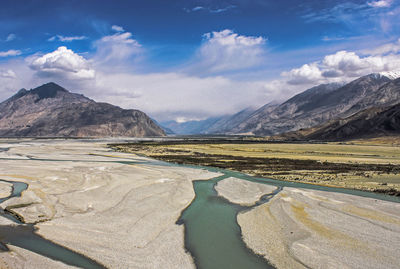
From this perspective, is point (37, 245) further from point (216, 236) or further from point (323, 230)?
point (323, 230)

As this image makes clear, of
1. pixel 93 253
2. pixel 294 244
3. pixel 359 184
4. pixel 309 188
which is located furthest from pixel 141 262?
pixel 359 184

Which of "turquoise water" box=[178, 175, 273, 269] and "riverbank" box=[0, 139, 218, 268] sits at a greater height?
"riverbank" box=[0, 139, 218, 268]

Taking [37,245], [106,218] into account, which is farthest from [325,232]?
[37,245]

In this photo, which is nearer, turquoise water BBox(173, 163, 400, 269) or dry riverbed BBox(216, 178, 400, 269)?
turquoise water BBox(173, 163, 400, 269)

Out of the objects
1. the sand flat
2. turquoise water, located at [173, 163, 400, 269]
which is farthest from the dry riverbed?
turquoise water, located at [173, 163, 400, 269]

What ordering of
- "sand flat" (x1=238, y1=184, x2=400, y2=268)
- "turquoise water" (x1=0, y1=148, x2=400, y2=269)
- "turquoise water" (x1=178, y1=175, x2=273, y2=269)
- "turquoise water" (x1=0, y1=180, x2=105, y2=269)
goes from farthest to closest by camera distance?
"sand flat" (x1=238, y1=184, x2=400, y2=268) < "turquoise water" (x1=178, y1=175, x2=273, y2=269) < "turquoise water" (x1=0, y1=148, x2=400, y2=269) < "turquoise water" (x1=0, y1=180, x2=105, y2=269)

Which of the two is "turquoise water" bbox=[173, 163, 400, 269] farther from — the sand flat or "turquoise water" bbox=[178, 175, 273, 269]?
the sand flat

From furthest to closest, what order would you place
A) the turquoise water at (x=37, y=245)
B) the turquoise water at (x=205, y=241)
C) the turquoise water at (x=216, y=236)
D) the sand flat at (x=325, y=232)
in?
the sand flat at (x=325, y=232), the turquoise water at (x=216, y=236), the turquoise water at (x=205, y=241), the turquoise water at (x=37, y=245)

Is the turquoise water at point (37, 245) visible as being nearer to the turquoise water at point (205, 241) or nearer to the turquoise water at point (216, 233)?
the turquoise water at point (205, 241)

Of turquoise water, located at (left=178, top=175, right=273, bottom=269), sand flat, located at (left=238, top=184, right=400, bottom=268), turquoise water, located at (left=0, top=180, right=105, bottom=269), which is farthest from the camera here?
sand flat, located at (left=238, top=184, right=400, bottom=268)

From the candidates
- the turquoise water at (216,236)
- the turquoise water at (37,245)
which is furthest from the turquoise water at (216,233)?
the turquoise water at (37,245)

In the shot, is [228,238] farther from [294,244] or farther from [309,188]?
[309,188]
